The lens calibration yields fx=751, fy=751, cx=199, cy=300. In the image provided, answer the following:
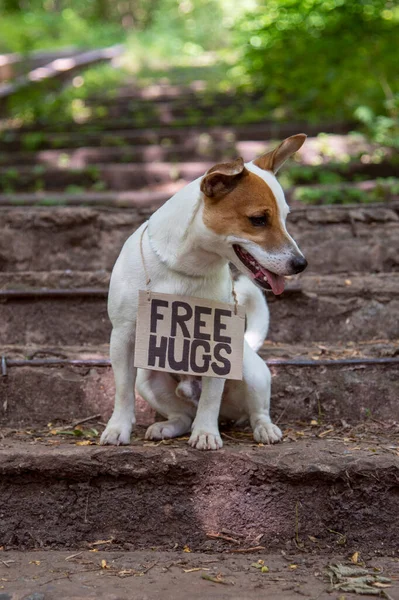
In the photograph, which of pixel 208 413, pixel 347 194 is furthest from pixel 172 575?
pixel 347 194

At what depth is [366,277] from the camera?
160 inches

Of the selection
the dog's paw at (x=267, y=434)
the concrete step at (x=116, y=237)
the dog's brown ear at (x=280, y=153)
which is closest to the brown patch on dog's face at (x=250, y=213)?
the dog's brown ear at (x=280, y=153)

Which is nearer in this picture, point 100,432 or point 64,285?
point 100,432

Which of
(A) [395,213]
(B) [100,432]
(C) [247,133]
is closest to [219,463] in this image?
(B) [100,432]

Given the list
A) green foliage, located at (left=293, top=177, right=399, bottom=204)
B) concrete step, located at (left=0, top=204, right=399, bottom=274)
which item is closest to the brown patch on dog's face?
concrete step, located at (left=0, top=204, right=399, bottom=274)

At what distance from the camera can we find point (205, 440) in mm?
2797

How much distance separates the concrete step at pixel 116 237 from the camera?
4.39 m

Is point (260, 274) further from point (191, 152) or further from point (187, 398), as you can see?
point (191, 152)

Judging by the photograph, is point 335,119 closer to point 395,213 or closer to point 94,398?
point 395,213

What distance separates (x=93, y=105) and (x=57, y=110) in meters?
0.57

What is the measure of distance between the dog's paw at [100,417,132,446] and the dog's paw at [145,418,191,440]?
0.44ft

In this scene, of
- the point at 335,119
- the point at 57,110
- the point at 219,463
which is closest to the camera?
the point at 219,463

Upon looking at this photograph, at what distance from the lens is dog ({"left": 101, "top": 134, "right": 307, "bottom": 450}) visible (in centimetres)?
255

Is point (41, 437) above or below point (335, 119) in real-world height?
below
